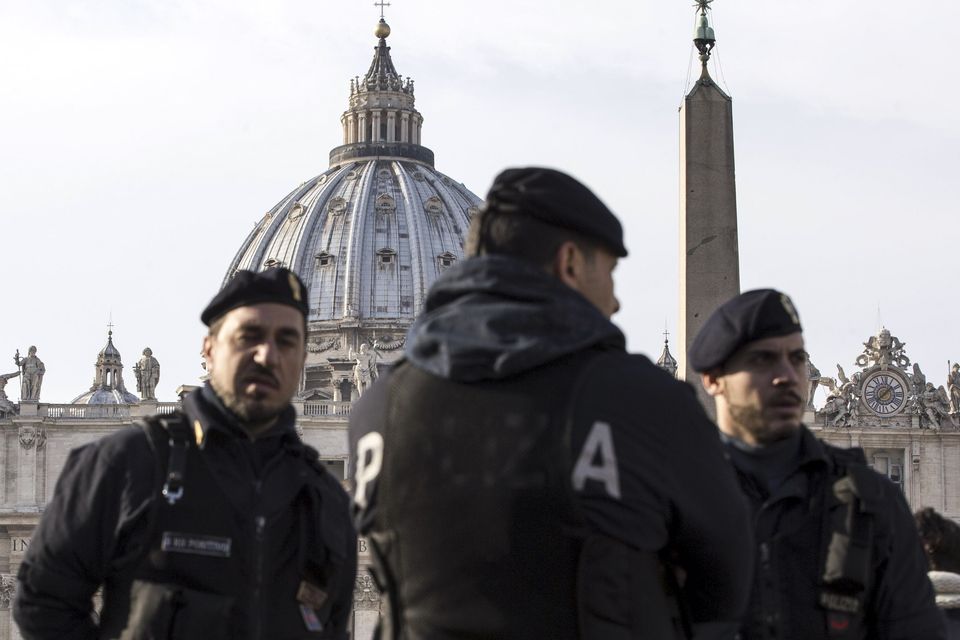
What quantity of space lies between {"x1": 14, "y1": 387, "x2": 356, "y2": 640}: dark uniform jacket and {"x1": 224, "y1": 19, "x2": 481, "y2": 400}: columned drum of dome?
11103 cm

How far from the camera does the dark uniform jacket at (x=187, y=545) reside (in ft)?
22.9

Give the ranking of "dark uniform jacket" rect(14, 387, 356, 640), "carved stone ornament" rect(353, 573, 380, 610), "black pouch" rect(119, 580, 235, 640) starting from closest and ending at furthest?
"black pouch" rect(119, 580, 235, 640) < "dark uniform jacket" rect(14, 387, 356, 640) < "carved stone ornament" rect(353, 573, 380, 610)

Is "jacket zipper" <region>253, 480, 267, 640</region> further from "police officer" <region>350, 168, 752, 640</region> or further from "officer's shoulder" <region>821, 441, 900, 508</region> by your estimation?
"officer's shoulder" <region>821, 441, 900, 508</region>

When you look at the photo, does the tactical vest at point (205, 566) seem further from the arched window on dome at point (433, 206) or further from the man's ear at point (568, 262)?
the arched window on dome at point (433, 206)

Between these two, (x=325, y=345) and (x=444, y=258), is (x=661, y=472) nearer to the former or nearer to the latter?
(x=325, y=345)

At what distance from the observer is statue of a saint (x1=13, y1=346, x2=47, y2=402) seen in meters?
80.3

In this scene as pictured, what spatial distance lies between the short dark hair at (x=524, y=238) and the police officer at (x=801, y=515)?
1.19m

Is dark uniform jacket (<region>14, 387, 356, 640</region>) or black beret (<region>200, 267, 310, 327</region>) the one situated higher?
black beret (<region>200, 267, 310, 327</region>)

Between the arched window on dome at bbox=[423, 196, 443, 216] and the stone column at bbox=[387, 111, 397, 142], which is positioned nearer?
the arched window on dome at bbox=[423, 196, 443, 216]

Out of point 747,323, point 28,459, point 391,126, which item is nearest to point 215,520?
point 747,323

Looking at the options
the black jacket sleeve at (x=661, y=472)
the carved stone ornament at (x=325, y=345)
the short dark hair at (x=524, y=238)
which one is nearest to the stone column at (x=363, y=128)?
the carved stone ornament at (x=325, y=345)

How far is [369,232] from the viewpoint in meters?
128

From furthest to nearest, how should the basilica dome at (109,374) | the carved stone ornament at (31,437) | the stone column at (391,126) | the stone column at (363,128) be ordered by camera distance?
1. the stone column at (363,128)
2. the stone column at (391,126)
3. the basilica dome at (109,374)
4. the carved stone ornament at (31,437)

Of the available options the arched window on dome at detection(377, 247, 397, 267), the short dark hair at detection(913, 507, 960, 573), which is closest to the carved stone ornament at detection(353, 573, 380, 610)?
the arched window on dome at detection(377, 247, 397, 267)
